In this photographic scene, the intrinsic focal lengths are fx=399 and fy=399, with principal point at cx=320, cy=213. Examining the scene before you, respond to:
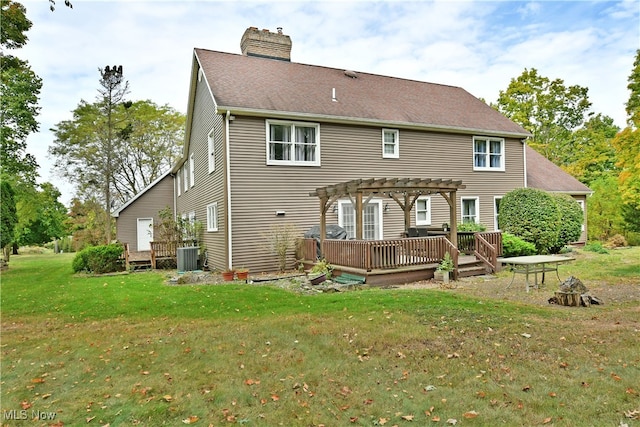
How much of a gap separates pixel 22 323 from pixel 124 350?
3.60 meters

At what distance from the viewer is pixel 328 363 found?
471 cm

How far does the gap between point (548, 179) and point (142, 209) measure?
74.2 ft

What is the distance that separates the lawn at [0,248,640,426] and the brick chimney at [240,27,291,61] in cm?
1326

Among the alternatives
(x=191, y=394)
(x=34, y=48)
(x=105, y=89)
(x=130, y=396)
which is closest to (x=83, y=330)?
(x=130, y=396)

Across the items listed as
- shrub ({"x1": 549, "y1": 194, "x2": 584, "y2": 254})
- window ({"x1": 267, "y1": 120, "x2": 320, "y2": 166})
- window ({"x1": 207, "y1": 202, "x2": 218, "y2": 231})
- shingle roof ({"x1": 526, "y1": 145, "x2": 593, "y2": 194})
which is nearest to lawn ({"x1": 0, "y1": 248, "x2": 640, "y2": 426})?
window ({"x1": 207, "y1": 202, "x2": 218, "y2": 231})

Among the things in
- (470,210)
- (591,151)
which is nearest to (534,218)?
(470,210)

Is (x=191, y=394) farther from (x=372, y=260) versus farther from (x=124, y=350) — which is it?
(x=372, y=260)

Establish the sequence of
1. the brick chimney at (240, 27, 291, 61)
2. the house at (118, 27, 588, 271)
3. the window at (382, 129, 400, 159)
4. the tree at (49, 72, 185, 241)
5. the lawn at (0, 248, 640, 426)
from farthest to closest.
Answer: the tree at (49, 72, 185, 241) → the brick chimney at (240, 27, 291, 61) → the window at (382, 129, 400, 159) → the house at (118, 27, 588, 271) → the lawn at (0, 248, 640, 426)

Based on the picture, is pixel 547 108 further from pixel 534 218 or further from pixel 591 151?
→ pixel 534 218

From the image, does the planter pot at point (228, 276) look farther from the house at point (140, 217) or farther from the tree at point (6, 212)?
the tree at point (6, 212)

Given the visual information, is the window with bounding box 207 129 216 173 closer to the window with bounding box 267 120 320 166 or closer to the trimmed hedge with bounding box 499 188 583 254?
the window with bounding box 267 120 320 166

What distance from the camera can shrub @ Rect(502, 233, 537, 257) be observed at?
46.8 ft

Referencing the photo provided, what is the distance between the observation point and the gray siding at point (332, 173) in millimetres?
13367

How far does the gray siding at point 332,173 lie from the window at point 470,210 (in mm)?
263
